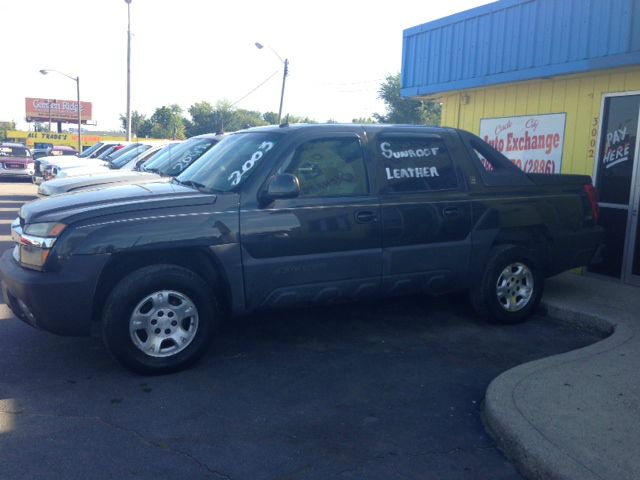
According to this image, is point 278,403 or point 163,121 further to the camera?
point 163,121

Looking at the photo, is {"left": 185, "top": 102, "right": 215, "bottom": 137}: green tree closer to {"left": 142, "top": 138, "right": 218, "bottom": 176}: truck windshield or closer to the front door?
{"left": 142, "top": 138, "right": 218, "bottom": 176}: truck windshield

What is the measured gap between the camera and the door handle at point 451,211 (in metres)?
5.82

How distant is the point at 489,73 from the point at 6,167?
77.3 ft

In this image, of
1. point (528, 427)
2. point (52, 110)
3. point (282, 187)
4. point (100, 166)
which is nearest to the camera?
point (528, 427)

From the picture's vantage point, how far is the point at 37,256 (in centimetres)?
460

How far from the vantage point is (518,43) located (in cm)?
862

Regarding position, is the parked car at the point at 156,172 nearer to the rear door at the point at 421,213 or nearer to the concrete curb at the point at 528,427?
the rear door at the point at 421,213

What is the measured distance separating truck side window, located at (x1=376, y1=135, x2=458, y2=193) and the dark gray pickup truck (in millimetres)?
13

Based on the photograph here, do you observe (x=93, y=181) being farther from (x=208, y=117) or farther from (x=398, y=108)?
(x=208, y=117)

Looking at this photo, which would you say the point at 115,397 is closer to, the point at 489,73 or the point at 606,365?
the point at 606,365

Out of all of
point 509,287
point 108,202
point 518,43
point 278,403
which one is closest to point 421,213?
point 509,287

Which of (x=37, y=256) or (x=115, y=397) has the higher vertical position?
(x=37, y=256)

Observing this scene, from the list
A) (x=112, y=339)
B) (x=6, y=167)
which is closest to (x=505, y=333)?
(x=112, y=339)

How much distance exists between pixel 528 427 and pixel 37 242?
3.54 metres
